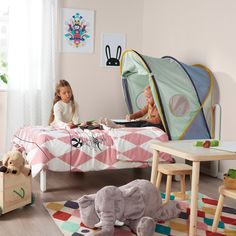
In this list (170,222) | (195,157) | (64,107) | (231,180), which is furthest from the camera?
(64,107)

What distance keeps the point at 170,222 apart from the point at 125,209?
1.40ft

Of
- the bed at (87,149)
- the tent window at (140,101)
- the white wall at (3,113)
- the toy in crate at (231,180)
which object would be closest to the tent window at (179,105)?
the bed at (87,149)

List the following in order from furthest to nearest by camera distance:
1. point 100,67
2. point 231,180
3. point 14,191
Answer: point 100,67 → point 14,191 → point 231,180

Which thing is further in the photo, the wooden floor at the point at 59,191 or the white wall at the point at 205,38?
the white wall at the point at 205,38

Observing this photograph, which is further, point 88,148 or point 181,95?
point 181,95

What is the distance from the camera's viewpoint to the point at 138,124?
4090mm

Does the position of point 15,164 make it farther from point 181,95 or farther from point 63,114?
point 181,95

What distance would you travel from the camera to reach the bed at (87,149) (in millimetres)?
3254

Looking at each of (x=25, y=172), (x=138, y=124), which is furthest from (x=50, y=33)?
(x=25, y=172)

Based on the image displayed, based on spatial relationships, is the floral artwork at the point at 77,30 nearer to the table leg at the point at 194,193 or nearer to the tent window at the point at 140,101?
the tent window at the point at 140,101

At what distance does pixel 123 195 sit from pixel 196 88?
6.17ft

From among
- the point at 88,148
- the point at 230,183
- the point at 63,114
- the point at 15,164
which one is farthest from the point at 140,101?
the point at 230,183

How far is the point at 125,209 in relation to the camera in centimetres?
236

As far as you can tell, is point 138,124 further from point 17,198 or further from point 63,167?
point 17,198
